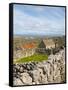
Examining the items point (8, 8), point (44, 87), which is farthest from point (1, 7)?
point (44, 87)

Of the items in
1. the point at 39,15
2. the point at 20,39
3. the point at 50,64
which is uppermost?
the point at 39,15

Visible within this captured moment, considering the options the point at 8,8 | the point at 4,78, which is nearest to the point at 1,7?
the point at 8,8

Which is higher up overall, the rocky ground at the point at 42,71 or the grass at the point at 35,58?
the grass at the point at 35,58

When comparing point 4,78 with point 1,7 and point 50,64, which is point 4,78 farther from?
point 1,7

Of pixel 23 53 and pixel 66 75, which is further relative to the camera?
pixel 66 75

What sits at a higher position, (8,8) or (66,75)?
(8,8)

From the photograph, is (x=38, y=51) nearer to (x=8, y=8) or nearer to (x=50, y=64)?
(x=50, y=64)

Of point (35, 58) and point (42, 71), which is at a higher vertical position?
point (35, 58)

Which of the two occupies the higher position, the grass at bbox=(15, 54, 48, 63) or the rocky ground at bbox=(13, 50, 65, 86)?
the grass at bbox=(15, 54, 48, 63)
